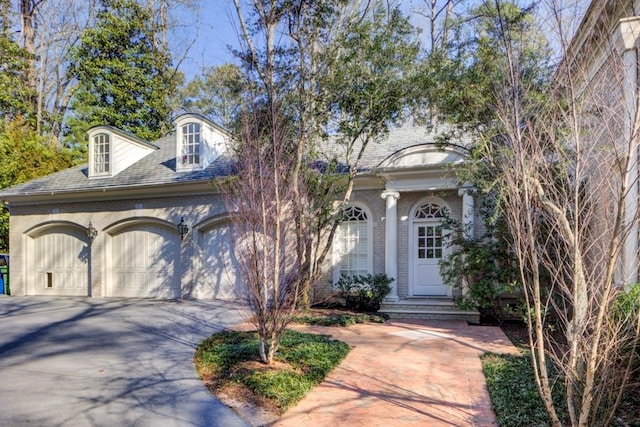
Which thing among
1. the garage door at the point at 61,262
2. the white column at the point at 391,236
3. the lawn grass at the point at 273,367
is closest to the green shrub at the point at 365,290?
the white column at the point at 391,236

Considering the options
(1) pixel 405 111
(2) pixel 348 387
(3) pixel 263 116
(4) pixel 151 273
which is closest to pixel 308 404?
(2) pixel 348 387

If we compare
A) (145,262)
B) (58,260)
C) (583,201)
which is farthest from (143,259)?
(583,201)

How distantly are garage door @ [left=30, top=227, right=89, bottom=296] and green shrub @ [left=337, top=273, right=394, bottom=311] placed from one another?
359 inches

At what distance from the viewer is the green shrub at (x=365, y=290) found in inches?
389

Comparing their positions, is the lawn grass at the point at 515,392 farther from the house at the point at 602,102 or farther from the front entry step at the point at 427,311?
the front entry step at the point at 427,311

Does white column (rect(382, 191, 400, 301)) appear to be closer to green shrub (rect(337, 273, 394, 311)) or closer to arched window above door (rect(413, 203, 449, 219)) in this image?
green shrub (rect(337, 273, 394, 311))

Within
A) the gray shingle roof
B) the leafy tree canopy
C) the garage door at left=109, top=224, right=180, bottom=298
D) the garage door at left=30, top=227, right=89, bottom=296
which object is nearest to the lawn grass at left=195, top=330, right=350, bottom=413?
the gray shingle roof

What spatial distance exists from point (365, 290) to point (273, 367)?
499 centimetres

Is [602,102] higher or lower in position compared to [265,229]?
higher

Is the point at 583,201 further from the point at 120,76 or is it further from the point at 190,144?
the point at 120,76

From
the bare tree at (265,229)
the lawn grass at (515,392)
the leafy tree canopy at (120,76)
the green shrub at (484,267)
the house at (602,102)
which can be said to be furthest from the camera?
the leafy tree canopy at (120,76)

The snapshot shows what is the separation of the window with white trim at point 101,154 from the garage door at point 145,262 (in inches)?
97.5

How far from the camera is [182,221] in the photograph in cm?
1198

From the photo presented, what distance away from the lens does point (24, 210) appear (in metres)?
13.9
